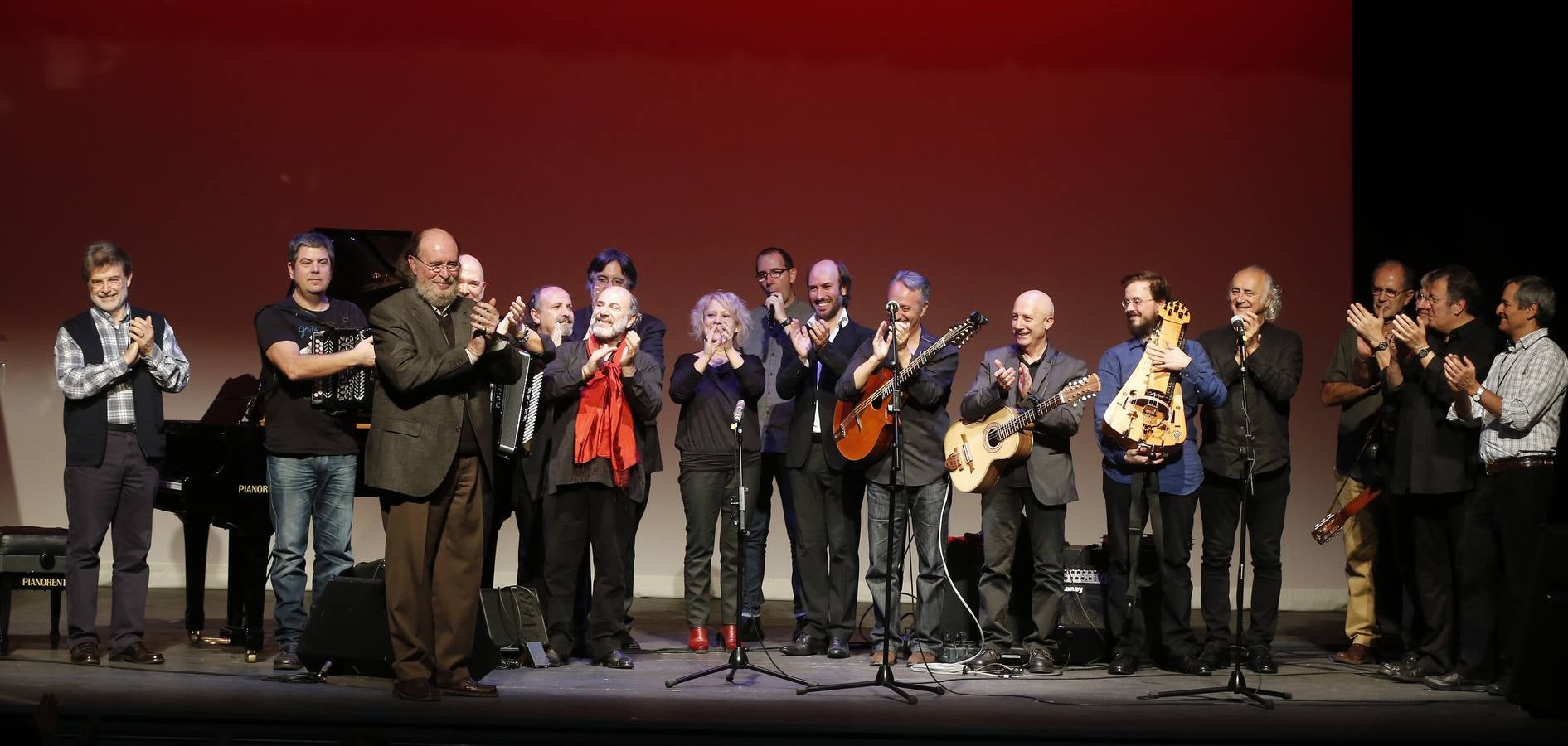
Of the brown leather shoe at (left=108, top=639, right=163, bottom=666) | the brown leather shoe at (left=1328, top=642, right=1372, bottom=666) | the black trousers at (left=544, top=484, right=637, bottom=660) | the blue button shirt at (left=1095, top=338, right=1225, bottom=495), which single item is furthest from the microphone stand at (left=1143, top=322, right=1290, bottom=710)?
the brown leather shoe at (left=108, top=639, right=163, bottom=666)

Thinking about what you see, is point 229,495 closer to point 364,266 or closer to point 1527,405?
point 364,266

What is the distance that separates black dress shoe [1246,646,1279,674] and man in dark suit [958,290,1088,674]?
917 mm

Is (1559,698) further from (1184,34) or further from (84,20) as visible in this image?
(84,20)

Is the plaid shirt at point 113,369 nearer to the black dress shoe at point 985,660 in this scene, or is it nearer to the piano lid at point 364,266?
the piano lid at point 364,266

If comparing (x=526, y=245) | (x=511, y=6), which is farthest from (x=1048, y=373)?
(x=511, y=6)

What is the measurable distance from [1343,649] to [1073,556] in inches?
70.2

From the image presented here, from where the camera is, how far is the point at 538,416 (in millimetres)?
6336

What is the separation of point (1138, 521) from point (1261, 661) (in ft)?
2.95

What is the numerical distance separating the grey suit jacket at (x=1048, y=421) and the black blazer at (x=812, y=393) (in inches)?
25.6

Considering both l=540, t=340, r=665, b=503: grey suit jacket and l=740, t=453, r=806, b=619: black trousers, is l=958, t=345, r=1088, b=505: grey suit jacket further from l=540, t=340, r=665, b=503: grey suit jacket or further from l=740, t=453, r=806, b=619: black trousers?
l=540, t=340, r=665, b=503: grey suit jacket

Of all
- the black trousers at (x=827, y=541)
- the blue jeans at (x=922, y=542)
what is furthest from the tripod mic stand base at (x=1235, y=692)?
the black trousers at (x=827, y=541)

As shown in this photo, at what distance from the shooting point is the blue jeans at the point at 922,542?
6273mm

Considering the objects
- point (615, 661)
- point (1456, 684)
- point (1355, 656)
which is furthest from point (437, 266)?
point (1355, 656)

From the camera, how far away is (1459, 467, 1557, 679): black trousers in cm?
573
